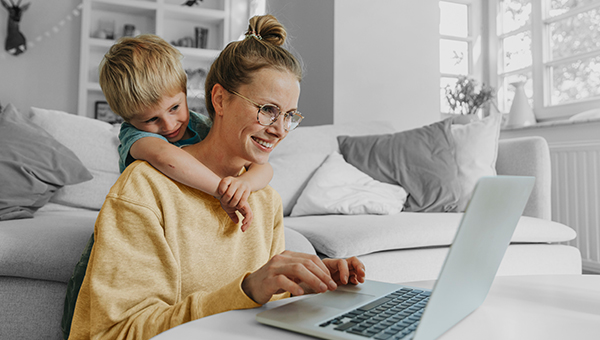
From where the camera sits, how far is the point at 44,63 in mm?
4328

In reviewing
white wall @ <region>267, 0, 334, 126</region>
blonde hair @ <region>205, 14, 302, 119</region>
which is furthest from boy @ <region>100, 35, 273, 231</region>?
Result: white wall @ <region>267, 0, 334, 126</region>

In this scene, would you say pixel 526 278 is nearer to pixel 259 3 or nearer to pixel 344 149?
pixel 344 149

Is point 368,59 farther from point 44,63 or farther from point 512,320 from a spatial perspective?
point 44,63

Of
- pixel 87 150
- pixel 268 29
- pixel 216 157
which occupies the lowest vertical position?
pixel 216 157

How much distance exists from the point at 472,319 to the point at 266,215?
53 cm

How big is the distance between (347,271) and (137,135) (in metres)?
0.59

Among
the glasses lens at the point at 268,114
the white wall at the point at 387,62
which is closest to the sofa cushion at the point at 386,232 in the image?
the glasses lens at the point at 268,114

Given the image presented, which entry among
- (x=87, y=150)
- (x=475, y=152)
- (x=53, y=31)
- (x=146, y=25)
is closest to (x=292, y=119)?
(x=87, y=150)

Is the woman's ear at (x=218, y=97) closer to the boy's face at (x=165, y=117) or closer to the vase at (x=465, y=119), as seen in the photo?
the boy's face at (x=165, y=117)

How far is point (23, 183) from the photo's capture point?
1.58 m

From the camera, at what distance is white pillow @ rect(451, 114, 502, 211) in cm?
215

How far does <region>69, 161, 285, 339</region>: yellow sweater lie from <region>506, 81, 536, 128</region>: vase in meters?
3.24

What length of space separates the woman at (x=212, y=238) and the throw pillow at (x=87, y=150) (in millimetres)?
1155

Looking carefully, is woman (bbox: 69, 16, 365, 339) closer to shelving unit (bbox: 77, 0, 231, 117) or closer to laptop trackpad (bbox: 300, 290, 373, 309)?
laptop trackpad (bbox: 300, 290, 373, 309)
